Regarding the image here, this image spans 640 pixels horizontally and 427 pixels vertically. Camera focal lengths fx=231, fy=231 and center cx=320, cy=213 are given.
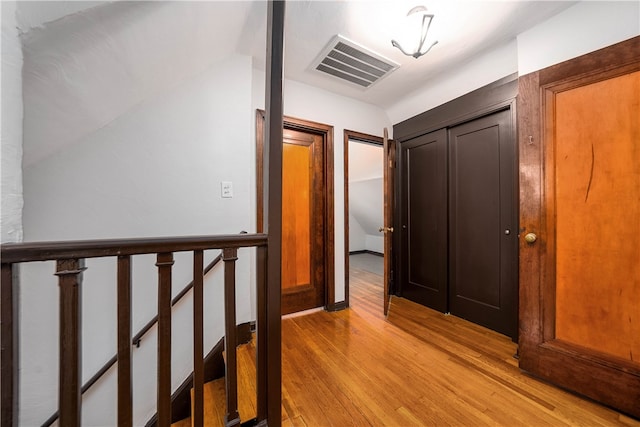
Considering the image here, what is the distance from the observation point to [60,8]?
878 millimetres

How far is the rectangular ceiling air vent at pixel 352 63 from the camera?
71.4 inches

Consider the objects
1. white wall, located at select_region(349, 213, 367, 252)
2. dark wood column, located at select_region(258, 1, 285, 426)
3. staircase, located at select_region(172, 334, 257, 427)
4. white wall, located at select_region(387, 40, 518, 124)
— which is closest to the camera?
dark wood column, located at select_region(258, 1, 285, 426)

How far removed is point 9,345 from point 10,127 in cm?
68

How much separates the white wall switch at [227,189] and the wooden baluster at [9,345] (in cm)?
113

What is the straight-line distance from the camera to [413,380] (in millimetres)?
1486

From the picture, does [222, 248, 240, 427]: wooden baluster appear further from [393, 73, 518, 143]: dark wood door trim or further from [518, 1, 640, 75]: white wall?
[393, 73, 518, 143]: dark wood door trim

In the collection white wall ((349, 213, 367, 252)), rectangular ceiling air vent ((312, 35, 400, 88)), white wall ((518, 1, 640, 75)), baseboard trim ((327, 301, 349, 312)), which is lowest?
baseboard trim ((327, 301, 349, 312))

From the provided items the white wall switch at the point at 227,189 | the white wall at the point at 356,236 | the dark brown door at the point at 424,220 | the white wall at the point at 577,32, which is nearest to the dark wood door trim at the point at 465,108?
the dark brown door at the point at 424,220

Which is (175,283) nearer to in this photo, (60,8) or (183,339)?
(183,339)

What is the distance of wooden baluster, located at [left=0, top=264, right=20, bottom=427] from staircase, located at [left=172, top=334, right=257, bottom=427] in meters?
0.77

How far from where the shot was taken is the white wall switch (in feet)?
5.73

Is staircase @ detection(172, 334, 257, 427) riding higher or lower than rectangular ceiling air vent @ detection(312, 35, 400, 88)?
lower

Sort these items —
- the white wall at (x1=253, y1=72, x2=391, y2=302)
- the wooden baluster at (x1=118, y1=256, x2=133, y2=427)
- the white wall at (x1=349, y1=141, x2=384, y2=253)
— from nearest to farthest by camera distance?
the wooden baluster at (x1=118, y1=256, x2=133, y2=427) < the white wall at (x1=253, y1=72, x2=391, y2=302) < the white wall at (x1=349, y1=141, x2=384, y2=253)

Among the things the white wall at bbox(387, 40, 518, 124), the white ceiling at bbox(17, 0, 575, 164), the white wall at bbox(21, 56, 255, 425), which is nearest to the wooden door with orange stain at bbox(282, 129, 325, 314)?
the white wall at bbox(21, 56, 255, 425)
